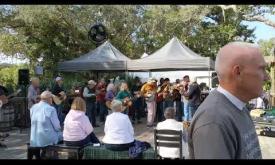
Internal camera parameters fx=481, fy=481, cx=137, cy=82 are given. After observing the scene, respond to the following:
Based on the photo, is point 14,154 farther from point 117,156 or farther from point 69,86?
point 69,86

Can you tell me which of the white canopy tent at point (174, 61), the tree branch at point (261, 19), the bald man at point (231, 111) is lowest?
the bald man at point (231, 111)

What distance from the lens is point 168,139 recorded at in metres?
7.14

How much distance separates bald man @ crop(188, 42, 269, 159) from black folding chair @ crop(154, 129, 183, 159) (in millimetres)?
4672

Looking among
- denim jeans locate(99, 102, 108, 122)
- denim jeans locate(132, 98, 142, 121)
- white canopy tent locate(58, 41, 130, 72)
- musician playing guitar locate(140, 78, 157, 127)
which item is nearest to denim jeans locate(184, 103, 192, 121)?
musician playing guitar locate(140, 78, 157, 127)

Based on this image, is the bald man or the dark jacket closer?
the bald man

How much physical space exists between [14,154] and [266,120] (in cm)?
619

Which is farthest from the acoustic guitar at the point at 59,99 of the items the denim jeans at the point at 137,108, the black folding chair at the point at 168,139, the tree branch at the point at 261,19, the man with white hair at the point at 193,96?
the tree branch at the point at 261,19

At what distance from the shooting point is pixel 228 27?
3259 centimetres

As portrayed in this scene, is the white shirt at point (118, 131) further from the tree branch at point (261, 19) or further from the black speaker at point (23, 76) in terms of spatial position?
the tree branch at point (261, 19)

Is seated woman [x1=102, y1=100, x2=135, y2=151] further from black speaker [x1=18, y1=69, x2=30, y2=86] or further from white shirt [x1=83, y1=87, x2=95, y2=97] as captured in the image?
black speaker [x1=18, y1=69, x2=30, y2=86]

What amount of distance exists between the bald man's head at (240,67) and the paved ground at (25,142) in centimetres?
705

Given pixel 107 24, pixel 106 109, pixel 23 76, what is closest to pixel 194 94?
pixel 106 109

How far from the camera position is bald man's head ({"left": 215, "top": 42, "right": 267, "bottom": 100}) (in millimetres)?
2252

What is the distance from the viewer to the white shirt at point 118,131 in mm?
7148
